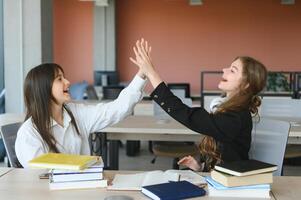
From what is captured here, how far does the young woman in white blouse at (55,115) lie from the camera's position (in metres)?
1.99

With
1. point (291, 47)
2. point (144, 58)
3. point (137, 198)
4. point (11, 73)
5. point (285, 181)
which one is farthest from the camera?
point (291, 47)

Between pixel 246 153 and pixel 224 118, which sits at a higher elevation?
pixel 224 118

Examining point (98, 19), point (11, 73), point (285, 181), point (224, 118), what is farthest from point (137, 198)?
point (98, 19)

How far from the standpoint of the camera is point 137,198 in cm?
154

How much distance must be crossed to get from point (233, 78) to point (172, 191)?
0.72m

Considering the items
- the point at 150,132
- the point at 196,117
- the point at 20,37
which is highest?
the point at 20,37

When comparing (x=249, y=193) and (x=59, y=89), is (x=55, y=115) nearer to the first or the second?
(x=59, y=89)

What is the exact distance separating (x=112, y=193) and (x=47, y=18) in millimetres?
3486

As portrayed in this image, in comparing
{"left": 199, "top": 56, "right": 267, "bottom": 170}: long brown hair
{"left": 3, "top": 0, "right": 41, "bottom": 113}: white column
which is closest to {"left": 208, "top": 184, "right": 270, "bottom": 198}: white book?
{"left": 199, "top": 56, "right": 267, "bottom": 170}: long brown hair

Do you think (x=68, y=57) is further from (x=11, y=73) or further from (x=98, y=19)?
(x=11, y=73)

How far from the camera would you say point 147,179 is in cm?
174

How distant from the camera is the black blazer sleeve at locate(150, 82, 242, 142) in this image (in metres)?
1.77

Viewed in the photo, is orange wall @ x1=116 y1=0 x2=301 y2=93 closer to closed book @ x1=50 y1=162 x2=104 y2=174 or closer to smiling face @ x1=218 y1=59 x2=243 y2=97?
smiling face @ x1=218 y1=59 x2=243 y2=97

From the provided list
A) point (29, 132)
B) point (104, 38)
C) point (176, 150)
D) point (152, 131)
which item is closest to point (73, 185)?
point (29, 132)
